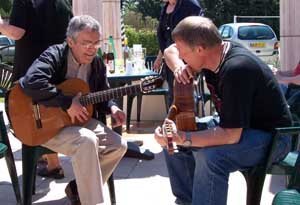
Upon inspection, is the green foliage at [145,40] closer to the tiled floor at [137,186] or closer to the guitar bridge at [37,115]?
the tiled floor at [137,186]

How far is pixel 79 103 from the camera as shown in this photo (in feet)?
11.9

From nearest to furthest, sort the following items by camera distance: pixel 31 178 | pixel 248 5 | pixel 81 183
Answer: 1. pixel 81 183
2. pixel 31 178
3. pixel 248 5

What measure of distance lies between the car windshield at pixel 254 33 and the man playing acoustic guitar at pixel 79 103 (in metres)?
16.7

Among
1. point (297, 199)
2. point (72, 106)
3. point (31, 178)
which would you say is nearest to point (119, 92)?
point (72, 106)

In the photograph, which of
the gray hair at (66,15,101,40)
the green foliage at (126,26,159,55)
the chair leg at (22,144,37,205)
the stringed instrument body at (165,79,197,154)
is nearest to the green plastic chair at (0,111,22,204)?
the chair leg at (22,144,37,205)

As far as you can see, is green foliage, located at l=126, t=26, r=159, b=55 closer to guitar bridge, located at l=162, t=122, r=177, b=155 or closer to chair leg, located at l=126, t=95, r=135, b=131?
chair leg, located at l=126, t=95, r=135, b=131

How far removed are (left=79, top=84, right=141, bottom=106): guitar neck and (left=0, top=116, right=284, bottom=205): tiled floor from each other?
94 cm

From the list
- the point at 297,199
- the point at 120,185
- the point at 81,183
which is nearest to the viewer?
the point at 297,199

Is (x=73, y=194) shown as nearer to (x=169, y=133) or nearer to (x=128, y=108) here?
(x=169, y=133)

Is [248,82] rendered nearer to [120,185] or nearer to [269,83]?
[269,83]

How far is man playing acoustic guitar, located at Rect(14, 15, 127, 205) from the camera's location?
3.51m

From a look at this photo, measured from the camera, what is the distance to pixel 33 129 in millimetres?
3645

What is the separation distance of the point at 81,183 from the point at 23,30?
1.39 m

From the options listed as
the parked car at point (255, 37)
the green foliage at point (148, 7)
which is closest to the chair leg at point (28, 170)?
the parked car at point (255, 37)
